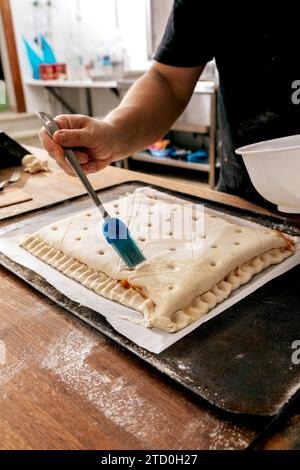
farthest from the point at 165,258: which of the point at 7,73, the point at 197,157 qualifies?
the point at 7,73

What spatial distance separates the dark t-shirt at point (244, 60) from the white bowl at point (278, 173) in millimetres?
400

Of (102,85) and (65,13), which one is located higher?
(65,13)

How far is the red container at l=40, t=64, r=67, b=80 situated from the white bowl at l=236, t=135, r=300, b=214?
3703 millimetres

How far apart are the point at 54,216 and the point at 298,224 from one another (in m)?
0.69

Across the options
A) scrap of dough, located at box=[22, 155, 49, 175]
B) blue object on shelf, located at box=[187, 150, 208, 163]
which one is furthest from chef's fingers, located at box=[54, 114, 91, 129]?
blue object on shelf, located at box=[187, 150, 208, 163]

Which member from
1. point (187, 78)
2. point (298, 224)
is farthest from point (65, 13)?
point (298, 224)

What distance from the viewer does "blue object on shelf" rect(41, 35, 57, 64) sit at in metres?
4.19

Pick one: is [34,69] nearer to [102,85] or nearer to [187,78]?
[102,85]

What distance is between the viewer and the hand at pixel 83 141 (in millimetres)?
990

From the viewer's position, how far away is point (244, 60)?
1.22 meters

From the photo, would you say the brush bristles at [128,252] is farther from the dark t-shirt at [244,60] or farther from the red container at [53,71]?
the red container at [53,71]

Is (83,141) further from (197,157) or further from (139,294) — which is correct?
(197,157)

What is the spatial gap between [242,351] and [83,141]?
2.17 ft
